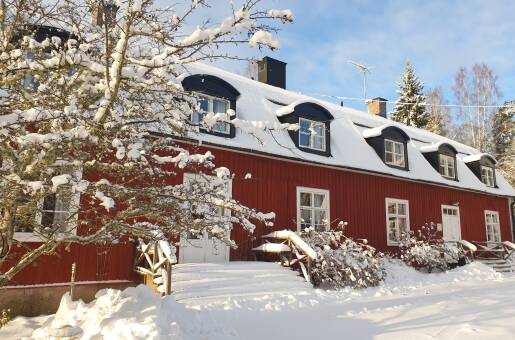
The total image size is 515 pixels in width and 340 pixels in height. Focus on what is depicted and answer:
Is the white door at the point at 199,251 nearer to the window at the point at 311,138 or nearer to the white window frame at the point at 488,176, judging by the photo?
the window at the point at 311,138

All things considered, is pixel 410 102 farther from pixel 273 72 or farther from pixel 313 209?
pixel 313 209

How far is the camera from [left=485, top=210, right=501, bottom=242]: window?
21.7 m

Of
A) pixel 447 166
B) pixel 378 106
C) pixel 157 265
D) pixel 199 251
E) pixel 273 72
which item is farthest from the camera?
pixel 378 106

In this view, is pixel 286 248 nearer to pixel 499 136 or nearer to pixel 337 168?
pixel 337 168

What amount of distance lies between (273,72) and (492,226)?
46.0ft

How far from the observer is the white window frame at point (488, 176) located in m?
22.0

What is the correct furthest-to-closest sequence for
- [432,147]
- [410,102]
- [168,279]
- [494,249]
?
[410,102] < [494,249] < [432,147] < [168,279]

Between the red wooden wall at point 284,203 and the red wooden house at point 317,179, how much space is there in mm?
27

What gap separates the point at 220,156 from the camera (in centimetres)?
1195

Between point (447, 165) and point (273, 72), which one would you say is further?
point (447, 165)

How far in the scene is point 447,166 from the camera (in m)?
19.8

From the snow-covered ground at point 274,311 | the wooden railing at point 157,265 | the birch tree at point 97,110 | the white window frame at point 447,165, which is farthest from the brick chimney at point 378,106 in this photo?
the birch tree at point 97,110

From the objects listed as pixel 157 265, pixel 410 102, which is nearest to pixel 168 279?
pixel 157 265

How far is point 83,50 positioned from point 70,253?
5.94 meters
